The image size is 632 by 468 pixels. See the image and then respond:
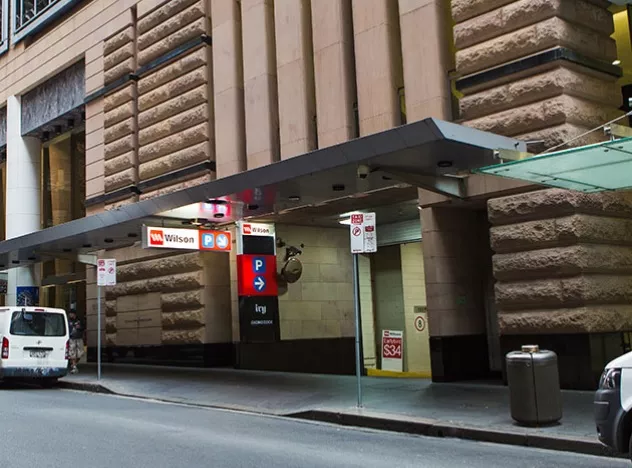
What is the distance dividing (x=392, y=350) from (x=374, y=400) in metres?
8.13

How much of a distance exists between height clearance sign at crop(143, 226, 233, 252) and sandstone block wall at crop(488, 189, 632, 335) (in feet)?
24.6

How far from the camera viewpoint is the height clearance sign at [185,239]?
16500mm

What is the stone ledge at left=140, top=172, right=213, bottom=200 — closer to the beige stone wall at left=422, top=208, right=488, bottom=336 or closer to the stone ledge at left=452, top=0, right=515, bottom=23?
the beige stone wall at left=422, top=208, right=488, bottom=336

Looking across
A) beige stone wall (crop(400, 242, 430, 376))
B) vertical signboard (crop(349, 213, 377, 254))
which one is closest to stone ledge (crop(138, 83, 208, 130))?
beige stone wall (crop(400, 242, 430, 376))

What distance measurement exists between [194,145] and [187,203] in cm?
556

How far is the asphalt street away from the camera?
26.0 ft

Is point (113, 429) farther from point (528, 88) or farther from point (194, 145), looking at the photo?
point (194, 145)

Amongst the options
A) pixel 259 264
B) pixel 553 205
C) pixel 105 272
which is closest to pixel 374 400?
pixel 553 205

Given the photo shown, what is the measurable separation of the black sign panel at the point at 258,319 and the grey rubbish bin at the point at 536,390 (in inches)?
407

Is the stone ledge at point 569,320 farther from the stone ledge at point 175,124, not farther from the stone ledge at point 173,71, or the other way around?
the stone ledge at point 173,71

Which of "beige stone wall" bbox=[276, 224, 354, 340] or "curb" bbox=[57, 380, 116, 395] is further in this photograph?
"beige stone wall" bbox=[276, 224, 354, 340]

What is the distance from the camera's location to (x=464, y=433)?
31.6 ft

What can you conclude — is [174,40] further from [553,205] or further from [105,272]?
[553,205]

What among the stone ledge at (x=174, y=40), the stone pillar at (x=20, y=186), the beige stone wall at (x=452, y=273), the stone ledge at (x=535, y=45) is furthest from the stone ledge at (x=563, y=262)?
the stone pillar at (x=20, y=186)
